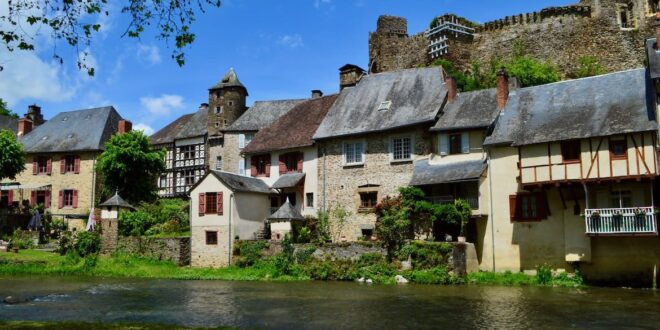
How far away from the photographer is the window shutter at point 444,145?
30.1 metres

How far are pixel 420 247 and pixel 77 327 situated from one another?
1604 centimetres

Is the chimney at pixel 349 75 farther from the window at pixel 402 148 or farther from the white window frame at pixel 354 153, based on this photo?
the window at pixel 402 148

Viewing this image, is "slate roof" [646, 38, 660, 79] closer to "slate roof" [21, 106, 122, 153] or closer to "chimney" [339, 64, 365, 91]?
"chimney" [339, 64, 365, 91]

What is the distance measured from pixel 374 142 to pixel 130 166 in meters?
18.5

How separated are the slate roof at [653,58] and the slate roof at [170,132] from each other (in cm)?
3680

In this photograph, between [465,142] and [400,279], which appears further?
[465,142]

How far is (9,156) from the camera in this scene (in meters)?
40.8

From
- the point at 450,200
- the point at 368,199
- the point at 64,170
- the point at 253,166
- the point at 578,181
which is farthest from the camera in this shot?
the point at 64,170

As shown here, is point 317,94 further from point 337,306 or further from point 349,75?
point 337,306

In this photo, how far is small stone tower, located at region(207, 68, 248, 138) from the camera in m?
47.2

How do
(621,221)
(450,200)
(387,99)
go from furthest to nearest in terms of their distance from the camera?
1. (387,99)
2. (450,200)
3. (621,221)

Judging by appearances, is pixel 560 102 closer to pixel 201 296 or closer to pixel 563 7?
pixel 201 296

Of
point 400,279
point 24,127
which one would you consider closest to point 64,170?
point 24,127

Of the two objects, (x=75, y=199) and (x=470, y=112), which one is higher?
(x=470, y=112)
